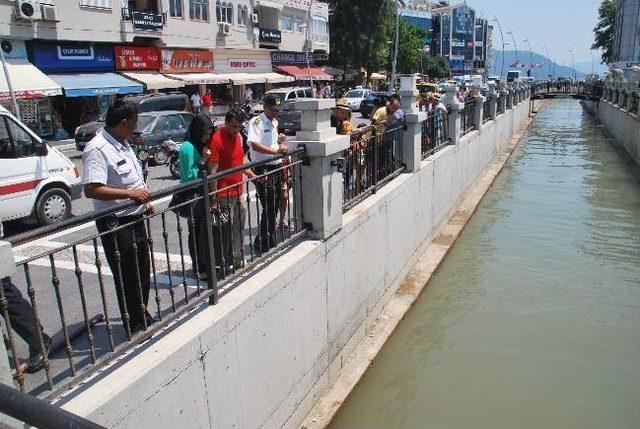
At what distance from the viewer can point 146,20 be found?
95.6 feet

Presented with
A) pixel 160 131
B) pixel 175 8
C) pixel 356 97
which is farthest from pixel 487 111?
pixel 175 8

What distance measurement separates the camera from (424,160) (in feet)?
32.6

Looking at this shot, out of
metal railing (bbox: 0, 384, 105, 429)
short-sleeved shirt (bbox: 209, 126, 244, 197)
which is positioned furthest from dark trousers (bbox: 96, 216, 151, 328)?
metal railing (bbox: 0, 384, 105, 429)

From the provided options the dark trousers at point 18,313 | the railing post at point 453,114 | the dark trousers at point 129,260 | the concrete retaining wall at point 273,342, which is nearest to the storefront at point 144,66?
the railing post at point 453,114

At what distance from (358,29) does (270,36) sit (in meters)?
15.8

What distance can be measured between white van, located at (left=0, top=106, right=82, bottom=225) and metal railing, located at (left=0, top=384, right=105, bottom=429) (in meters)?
6.91

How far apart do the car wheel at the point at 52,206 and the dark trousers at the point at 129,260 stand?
5.43 meters

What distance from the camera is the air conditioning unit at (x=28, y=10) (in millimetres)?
22578

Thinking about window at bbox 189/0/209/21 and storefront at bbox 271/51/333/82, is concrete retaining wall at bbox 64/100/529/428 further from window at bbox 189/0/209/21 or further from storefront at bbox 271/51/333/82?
storefront at bbox 271/51/333/82

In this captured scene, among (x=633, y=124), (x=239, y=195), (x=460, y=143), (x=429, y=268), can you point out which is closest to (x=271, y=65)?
(x=633, y=124)

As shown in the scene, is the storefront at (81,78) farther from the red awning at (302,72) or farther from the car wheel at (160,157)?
the red awning at (302,72)

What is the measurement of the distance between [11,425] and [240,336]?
166cm

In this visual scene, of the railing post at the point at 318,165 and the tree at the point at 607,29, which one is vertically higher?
the tree at the point at 607,29

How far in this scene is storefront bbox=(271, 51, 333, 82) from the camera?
147ft
